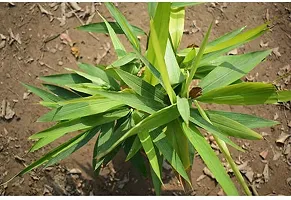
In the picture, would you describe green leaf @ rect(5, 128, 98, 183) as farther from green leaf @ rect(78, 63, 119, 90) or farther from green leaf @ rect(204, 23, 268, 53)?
green leaf @ rect(204, 23, 268, 53)

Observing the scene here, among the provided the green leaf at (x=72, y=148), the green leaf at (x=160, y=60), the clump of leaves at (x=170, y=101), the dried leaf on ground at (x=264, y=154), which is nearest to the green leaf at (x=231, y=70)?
the clump of leaves at (x=170, y=101)

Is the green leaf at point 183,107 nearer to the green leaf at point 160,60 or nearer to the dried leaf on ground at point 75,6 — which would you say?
the green leaf at point 160,60

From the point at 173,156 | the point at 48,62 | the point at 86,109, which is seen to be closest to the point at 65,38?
the point at 48,62

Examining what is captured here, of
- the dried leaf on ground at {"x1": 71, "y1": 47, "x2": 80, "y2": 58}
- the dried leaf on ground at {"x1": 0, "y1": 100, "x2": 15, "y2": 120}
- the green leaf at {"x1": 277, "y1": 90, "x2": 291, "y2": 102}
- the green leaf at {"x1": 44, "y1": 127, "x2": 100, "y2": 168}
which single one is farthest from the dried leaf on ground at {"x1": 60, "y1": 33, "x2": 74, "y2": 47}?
the green leaf at {"x1": 277, "y1": 90, "x2": 291, "y2": 102}

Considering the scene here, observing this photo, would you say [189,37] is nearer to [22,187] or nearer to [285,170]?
[285,170]

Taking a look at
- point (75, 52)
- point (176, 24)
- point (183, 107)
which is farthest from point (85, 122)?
point (75, 52)

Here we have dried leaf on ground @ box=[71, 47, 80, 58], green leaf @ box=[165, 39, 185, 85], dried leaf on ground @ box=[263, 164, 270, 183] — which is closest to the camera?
green leaf @ box=[165, 39, 185, 85]
